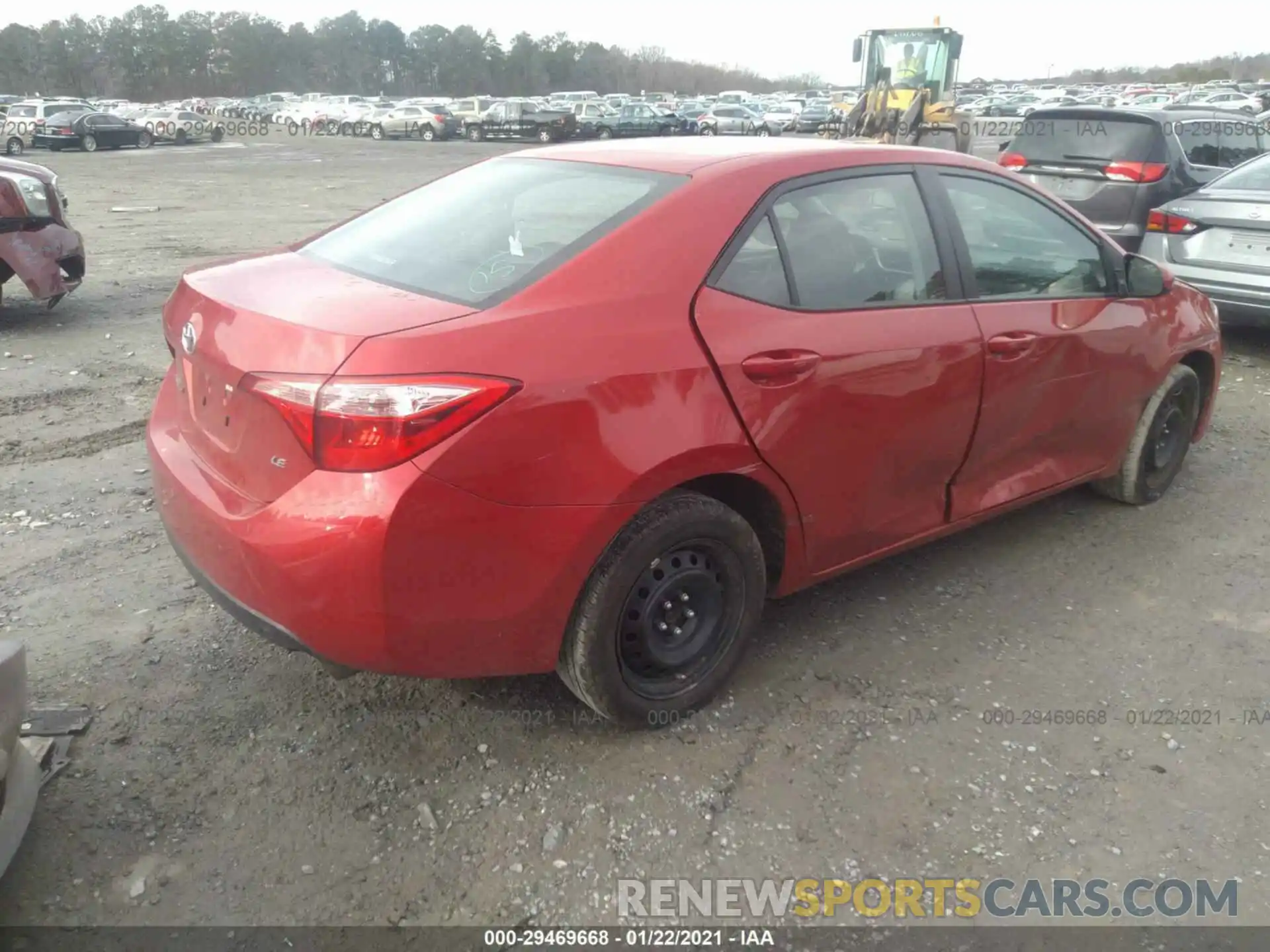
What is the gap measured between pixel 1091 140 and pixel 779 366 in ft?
24.8

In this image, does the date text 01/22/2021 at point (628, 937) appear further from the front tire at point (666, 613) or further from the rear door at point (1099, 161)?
the rear door at point (1099, 161)

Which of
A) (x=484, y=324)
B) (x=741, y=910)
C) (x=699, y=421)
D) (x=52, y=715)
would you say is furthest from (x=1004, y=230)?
→ (x=52, y=715)

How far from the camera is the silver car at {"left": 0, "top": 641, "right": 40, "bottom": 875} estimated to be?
217 cm

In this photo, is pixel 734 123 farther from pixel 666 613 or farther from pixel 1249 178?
pixel 666 613

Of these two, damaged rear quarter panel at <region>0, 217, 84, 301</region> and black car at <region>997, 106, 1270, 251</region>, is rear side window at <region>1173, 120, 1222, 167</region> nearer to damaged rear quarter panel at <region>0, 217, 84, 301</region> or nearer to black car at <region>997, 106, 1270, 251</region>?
black car at <region>997, 106, 1270, 251</region>

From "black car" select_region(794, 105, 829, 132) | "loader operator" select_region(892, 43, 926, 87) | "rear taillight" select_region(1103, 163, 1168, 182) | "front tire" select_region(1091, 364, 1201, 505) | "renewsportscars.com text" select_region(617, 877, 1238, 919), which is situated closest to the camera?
"renewsportscars.com text" select_region(617, 877, 1238, 919)

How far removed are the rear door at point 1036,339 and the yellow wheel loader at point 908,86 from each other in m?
16.2

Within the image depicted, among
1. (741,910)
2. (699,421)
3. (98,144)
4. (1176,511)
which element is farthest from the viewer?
(98,144)

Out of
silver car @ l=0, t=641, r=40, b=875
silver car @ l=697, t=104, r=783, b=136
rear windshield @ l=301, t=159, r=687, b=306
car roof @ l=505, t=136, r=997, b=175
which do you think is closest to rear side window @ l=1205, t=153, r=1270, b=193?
car roof @ l=505, t=136, r=997, b=175

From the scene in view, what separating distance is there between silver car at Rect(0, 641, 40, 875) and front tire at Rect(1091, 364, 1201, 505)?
418cm

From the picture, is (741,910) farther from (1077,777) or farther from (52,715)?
(52,715)

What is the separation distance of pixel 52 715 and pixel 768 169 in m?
2.65

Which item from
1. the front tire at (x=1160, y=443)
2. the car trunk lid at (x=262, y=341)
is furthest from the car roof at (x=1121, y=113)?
the car trunk lid at (x=262, y=341)

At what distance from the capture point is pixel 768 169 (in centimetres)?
308
